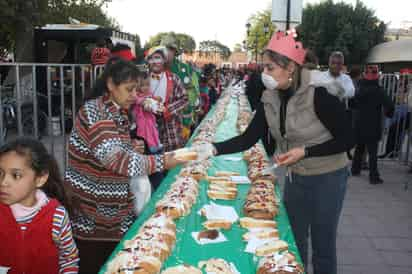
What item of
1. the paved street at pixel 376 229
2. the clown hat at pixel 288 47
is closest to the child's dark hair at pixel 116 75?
the clown hat at pixel 288 47

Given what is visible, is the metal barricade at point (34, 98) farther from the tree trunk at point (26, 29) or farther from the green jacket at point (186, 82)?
the tree trunk at point (26, 29)

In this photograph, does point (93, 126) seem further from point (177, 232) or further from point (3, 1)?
point (3, 1)

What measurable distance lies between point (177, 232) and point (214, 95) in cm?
1147

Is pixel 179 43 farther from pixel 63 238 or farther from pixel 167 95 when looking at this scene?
pixel 63 238

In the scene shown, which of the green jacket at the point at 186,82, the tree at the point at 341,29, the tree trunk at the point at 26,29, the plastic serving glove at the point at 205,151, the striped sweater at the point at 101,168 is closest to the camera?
the striped sweater at the point at 101,168

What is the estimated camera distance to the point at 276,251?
196cm

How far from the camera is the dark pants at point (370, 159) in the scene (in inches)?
252

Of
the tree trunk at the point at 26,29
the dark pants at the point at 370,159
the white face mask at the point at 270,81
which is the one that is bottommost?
the dark pants at the point at 370,159

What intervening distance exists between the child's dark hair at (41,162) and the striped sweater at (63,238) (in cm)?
17

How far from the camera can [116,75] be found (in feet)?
7.65

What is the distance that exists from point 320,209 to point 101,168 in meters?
1.34

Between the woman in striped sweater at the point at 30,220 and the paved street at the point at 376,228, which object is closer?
Result: the woman in striped sweater at the point at 30,220

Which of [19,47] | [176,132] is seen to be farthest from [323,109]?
[19,47]

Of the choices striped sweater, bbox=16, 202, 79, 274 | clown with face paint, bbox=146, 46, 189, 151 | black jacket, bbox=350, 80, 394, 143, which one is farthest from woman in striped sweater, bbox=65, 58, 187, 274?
black jacket, bbox=350, 80, 394, 143
